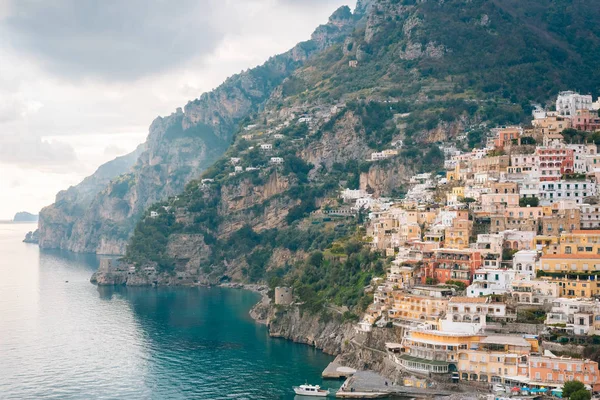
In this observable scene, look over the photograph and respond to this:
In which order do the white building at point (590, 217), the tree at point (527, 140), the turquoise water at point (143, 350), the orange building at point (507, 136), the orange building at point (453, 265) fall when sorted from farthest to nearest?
1. the orange building at point (507, 136)
2. the tree at point (527, 140)
3. the white building at point (590, 217)
4. the orange building at point (453, 265)
5. the turquoise water at point (143, 350)

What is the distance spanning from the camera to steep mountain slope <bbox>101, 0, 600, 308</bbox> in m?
140

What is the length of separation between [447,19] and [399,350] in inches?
4445

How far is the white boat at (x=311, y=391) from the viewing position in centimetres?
6656

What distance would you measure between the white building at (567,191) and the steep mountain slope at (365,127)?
46.0 metres

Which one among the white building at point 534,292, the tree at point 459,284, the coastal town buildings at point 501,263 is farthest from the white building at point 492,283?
the tree at point 459,284

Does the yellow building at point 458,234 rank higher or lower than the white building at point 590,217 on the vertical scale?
lower

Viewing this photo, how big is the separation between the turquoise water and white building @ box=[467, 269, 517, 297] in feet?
51.2

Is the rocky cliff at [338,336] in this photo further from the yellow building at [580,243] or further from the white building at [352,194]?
the white building at [352,194]

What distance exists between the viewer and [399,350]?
68375 mm

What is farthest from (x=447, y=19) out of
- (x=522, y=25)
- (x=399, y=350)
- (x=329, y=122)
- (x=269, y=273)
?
(x=399, y=350)

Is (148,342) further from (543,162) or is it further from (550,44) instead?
(550,44)

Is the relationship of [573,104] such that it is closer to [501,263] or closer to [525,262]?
[501,263]

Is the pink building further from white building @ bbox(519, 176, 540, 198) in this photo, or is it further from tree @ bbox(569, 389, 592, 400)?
tree @ bbox(569, 389, 592, 400)

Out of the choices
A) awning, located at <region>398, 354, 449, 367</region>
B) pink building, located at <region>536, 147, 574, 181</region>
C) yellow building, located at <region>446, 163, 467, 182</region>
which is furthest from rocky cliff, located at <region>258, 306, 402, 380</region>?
pink building, located at <region>536, 147, 574, 181</region>
